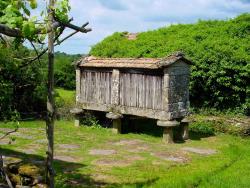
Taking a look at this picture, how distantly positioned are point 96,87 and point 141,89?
2354 millimetres

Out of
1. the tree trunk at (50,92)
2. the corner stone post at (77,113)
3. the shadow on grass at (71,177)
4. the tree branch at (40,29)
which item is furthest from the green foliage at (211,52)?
the tree branch at (40,29)

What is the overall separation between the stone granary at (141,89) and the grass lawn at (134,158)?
0.85 m

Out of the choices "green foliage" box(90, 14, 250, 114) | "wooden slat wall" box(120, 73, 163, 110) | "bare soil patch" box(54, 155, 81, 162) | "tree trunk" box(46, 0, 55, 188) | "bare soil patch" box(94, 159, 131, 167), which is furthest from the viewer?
"green foliage" box(90, 14, 250, 114)

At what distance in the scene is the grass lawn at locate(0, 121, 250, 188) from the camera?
32.5ft

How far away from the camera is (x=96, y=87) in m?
17.1

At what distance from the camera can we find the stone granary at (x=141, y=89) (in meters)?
14.8

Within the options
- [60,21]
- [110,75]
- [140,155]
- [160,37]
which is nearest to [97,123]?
[110,75]

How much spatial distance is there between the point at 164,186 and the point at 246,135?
8.04 m

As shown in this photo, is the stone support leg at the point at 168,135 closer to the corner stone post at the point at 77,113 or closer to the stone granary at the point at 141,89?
the stone granary at the point at 141,89

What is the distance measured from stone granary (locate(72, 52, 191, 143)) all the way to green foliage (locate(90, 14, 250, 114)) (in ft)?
13.4

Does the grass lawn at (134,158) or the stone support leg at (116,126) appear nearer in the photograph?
the grass lawn at (134,158)

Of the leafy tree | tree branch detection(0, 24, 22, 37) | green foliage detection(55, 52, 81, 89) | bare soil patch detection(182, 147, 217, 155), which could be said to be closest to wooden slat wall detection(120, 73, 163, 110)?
bare soil patch detection(182, 147, 217, 155)

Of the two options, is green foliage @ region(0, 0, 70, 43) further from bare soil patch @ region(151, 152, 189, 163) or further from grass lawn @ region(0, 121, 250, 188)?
bare soil patch @ region(151, 152, 189, 163)

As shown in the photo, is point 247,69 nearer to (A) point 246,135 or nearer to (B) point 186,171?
(A) point 246,135
